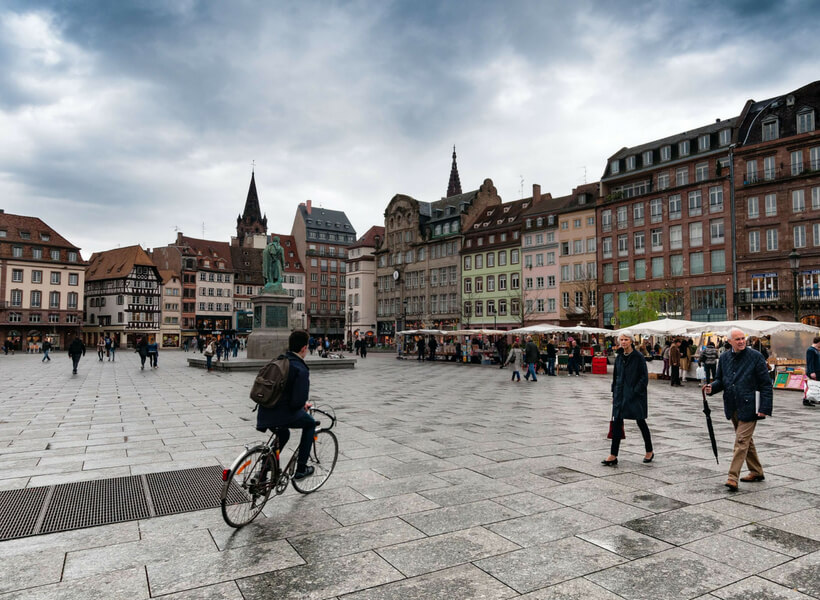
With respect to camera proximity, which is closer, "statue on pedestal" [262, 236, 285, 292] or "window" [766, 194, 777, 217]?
"statue on pedestal" [262, 236, 285, 292]

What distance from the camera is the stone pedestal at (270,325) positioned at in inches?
1166

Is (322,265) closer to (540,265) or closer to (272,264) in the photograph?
(540,265)

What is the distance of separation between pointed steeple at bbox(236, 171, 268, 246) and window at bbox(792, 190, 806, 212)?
97194 millimetres

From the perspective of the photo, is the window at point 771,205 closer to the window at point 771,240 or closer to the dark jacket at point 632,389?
the window at point 771,240

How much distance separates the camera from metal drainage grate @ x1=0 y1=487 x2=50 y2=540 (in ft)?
17.8

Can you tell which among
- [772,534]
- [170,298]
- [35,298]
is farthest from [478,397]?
[170,298]

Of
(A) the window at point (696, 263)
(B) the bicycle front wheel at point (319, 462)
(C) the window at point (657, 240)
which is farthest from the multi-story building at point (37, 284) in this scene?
(B) the bicycle front wheel at point (319, 462)

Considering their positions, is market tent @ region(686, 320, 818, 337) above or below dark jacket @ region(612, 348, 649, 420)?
above

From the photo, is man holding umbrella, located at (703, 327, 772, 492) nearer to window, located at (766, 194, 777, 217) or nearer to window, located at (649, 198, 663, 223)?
window, located at (766, 194, 777, 217)

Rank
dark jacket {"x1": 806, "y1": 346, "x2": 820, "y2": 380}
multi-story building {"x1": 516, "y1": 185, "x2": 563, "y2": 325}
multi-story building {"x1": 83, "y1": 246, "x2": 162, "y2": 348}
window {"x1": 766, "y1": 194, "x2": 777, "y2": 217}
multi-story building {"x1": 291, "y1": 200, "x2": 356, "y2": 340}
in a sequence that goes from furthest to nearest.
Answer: multi-story building {"x1": 291, "y1": 200, "x2": 356, "y2": 340} < multi-story building {"x1": 83, "y1": 246, "x2": 162, "y2": 348} < multi-story building {"x1": 516, "y1": 185, "x2": 563, "y2": 325} < window {"x1": 766, "y1": 194, "x2": 777, "y2": 217} < dark jacket {"x1": 806, "y1": 346, "x2": 820, "y2": 380}

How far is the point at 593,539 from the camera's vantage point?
5246 millimetres

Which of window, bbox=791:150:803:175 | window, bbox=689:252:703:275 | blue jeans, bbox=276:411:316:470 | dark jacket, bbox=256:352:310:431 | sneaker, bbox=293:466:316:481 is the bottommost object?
sneaker, bbox=293:466:316:481

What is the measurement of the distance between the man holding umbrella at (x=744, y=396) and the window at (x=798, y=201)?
46262 mm

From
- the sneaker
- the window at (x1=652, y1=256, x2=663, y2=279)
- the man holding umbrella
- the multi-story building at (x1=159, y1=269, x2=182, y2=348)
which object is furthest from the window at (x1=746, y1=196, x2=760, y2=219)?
the multi-story building at (x1=159, y1=269, x2=182, y2=348)
